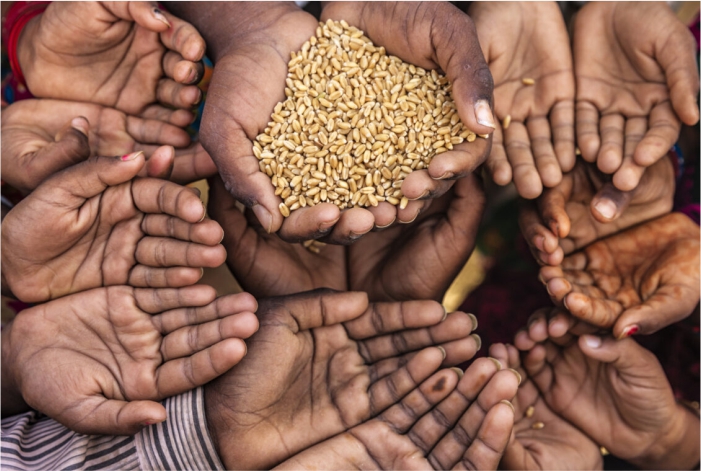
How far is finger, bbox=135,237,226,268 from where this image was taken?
1.76 m

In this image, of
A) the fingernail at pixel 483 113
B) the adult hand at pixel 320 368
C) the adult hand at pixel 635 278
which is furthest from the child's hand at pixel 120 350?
the adult hand at pixel 635 278

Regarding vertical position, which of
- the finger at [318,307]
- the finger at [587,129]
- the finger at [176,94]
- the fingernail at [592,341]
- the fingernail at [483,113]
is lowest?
the finger at [318,307]

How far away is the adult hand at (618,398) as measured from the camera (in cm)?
202

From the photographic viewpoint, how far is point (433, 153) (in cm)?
184

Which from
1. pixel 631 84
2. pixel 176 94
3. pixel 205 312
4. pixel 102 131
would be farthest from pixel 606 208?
pixel 102 131

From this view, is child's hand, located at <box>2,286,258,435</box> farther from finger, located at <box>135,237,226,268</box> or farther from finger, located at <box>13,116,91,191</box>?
finger, located at <box>13,116,91,191</box>

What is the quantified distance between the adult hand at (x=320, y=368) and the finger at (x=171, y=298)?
20 cm

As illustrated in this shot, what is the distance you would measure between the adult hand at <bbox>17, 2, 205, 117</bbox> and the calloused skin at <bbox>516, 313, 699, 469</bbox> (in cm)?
165

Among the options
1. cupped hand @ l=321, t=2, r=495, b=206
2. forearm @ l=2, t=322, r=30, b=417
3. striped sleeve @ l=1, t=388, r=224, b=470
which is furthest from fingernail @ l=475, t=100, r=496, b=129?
forearm @ l=2, t=322, r=30, b=417

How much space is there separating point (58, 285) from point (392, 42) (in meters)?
1.40

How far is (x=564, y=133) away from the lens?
2111 mm

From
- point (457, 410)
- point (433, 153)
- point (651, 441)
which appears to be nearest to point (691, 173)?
point (651, 441)

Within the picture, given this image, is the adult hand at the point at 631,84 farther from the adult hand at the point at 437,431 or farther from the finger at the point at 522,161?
the adult hand at the point at 437,431

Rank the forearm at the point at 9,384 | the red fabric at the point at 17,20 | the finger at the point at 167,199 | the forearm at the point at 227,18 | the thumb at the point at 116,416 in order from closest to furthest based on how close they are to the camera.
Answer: the thumb at the point at 116,416
the finger at the point at 167,199
the forearm at the point at 9,384
the forearm at the point at 227,18
the red fabric at the point at 17,20
